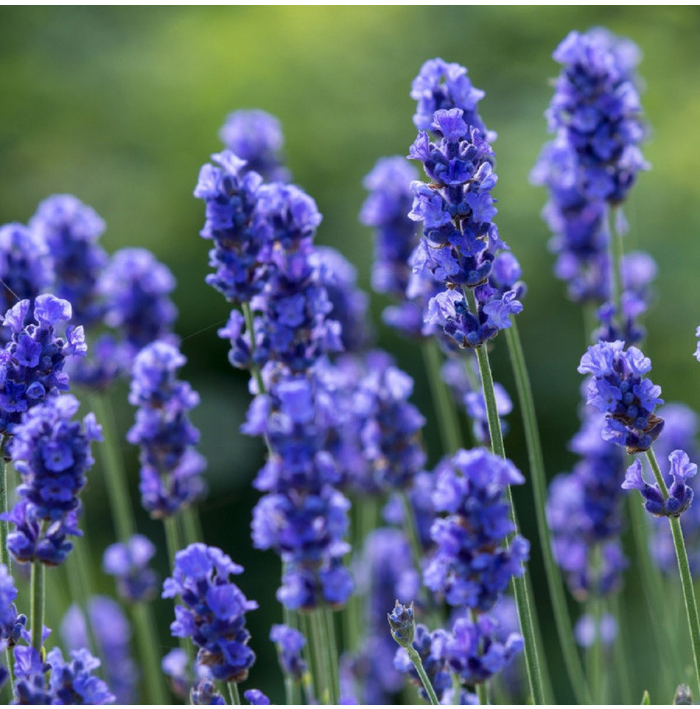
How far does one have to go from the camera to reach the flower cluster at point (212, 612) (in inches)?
53.2

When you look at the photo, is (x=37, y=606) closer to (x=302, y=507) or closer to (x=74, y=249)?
(x=302, y=507)

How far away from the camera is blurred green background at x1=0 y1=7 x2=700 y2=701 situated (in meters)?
5.31

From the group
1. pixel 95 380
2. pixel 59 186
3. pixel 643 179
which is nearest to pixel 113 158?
pixel 59 186

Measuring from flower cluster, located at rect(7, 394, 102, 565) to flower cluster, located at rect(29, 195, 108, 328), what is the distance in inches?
41.5

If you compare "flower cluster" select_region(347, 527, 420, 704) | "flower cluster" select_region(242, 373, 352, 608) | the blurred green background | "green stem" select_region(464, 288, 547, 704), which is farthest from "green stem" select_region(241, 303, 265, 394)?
the blurred green background

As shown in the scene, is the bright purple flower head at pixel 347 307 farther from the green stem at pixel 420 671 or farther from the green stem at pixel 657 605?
the green stem at pixel 420 671

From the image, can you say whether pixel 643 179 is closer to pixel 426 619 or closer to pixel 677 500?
pixel 426 619

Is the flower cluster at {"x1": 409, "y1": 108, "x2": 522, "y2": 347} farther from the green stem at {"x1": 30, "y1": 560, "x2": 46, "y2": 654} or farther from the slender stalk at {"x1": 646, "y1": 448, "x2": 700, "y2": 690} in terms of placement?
the green stem at {"x1": 30, "y1": 560, "x2": 46, "y2": 654}

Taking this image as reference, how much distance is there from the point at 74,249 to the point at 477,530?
138 cm

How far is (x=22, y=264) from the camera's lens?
1.94 metres

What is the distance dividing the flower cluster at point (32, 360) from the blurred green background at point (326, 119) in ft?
11.5

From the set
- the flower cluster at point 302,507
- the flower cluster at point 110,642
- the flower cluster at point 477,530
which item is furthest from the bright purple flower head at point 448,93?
the flower cluster at point 110,642

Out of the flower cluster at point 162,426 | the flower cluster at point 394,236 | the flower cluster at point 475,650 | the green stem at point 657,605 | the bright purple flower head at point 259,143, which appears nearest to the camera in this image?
the flower cluster at point 475,650

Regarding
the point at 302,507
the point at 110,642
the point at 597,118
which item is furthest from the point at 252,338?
the point at 110,642
